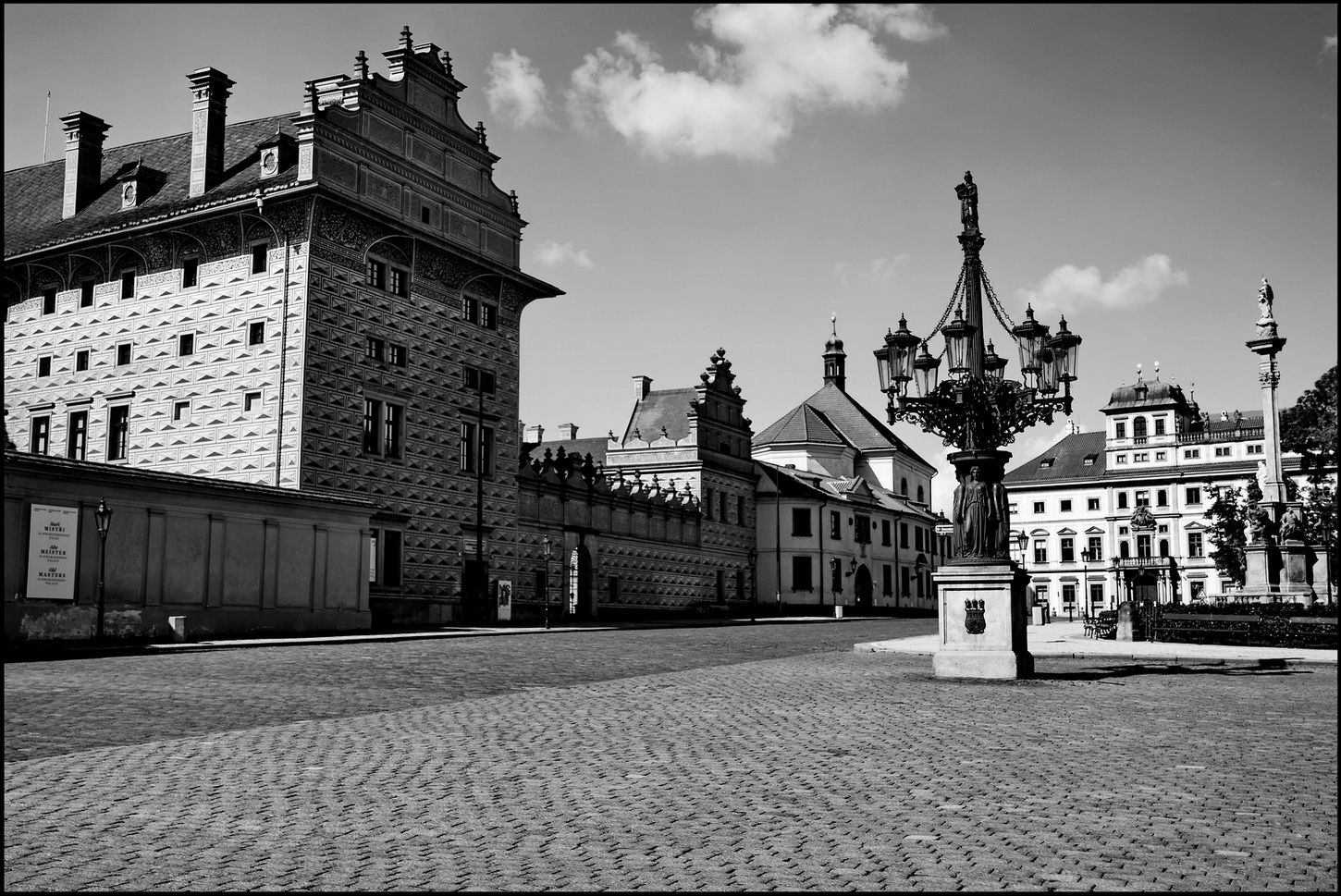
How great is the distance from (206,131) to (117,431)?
10.8 m

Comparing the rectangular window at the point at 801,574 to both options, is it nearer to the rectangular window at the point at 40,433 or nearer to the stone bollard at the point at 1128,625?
the stone bollard at the point at 1128,625

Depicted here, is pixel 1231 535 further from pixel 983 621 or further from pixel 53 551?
pixel 53 551

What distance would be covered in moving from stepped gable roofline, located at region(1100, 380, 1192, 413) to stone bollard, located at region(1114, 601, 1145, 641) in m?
68.6

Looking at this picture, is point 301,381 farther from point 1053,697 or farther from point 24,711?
point 1053,697

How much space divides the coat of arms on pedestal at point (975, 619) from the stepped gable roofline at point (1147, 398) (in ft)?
278

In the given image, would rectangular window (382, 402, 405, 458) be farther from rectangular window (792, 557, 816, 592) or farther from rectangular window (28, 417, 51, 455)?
rectangular window (792, 557, 816, 592)

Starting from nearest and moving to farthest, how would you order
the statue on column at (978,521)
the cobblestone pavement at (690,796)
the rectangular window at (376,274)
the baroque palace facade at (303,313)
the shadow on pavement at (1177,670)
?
the cobblestone pavement at (690,796)
the statue on column at (978,521)
the shadow on pavement at (1177,670)
the baroque palace facade at (303,313)
the rectangular window at (376,274)

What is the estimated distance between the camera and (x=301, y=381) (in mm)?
37375

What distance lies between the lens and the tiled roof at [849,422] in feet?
298

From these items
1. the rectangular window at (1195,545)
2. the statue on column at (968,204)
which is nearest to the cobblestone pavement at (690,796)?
the statue on column at (968,204)

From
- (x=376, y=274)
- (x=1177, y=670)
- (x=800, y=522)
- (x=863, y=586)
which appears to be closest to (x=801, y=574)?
(x=800, y=522)

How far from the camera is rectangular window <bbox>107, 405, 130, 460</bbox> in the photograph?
134 feet

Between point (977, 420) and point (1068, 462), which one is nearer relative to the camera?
point (977, 420)

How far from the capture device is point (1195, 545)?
94062 mm
